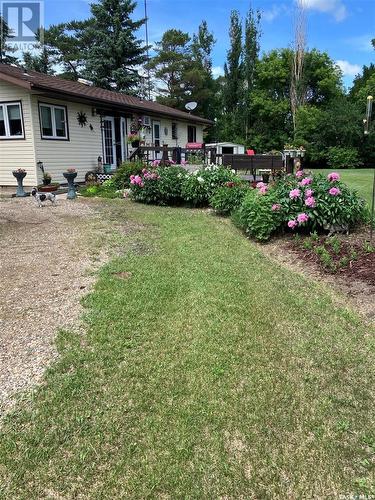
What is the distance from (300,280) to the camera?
4.57 m

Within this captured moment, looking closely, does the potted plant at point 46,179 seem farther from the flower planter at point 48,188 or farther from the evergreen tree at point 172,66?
the evergreen tree at point 172,66

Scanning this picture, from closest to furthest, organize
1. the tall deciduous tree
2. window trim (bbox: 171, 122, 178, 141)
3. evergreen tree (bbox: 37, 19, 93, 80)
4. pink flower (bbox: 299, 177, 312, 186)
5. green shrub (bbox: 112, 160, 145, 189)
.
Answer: pink flower (bbox: 299, 177, 312, 186)
green shrub (bbox: 112, 160, 145, 189)
window trim (bbox: 171, 122, 178, 141)
the tall deciduous tree
evergreen tree (bbox: 37, 19, 93, 80)

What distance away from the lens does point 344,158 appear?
25328 millimetres

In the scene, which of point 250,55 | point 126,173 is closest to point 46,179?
point 126,173

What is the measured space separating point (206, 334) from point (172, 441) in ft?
3.81

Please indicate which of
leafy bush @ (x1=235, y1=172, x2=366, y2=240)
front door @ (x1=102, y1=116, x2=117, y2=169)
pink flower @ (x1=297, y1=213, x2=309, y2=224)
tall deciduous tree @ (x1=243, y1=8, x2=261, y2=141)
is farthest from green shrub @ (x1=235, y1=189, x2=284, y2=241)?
tall deciduous tree @ (x1=243, y1=8, x2=261, y2=141)

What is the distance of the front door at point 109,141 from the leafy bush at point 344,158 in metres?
15.5

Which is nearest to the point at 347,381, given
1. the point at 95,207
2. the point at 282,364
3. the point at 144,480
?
the point at 282,364

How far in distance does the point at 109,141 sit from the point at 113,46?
18.2 m

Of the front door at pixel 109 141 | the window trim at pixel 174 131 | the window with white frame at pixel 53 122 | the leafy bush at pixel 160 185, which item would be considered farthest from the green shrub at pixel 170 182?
the window trim at pixel 174 131

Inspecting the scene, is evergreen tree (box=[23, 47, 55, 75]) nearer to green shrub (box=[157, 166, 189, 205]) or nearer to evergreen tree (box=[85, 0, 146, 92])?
evergreen tree (box=[85, 0, 146, 92])

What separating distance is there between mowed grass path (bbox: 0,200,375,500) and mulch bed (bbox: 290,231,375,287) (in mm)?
624

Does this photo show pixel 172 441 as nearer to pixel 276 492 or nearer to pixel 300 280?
pixel 276 492

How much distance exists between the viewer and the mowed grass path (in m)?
2.03
